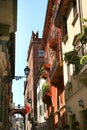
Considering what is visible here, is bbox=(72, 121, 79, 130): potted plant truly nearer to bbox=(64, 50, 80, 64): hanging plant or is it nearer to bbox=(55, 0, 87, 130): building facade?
bbox=(55, 0, 87, 130): building facade

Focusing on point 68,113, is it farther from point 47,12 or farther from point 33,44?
point 33,44

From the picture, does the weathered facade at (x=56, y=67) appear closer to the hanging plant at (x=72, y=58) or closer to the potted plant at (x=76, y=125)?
the potted plant at (x=76, y=125)

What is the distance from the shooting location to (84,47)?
15.5 meters

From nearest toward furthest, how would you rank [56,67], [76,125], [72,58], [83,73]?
[83,73], [72,58], [76,125], [56,67]

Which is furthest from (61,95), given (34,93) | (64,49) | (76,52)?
(34,93)

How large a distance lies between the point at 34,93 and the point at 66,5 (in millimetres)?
46995

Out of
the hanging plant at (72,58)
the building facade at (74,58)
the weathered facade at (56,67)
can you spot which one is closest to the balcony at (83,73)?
the building facade at (74,58)

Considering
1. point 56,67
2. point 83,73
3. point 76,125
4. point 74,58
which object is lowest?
point 76,125

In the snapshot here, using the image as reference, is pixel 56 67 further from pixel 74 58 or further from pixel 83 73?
pixel 83 73

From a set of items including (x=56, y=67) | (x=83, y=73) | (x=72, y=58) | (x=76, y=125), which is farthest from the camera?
(x=56, y=67)

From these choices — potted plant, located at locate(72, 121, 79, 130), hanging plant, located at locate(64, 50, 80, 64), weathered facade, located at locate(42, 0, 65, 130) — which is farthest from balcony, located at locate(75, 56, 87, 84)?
weathered facade, located at locate(42, 0, 65, 130)

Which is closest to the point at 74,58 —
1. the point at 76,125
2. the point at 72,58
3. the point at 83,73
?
the point at 72,58

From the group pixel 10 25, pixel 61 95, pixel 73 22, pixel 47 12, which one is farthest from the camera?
pixel 47 12

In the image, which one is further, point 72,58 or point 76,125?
point 76,125
